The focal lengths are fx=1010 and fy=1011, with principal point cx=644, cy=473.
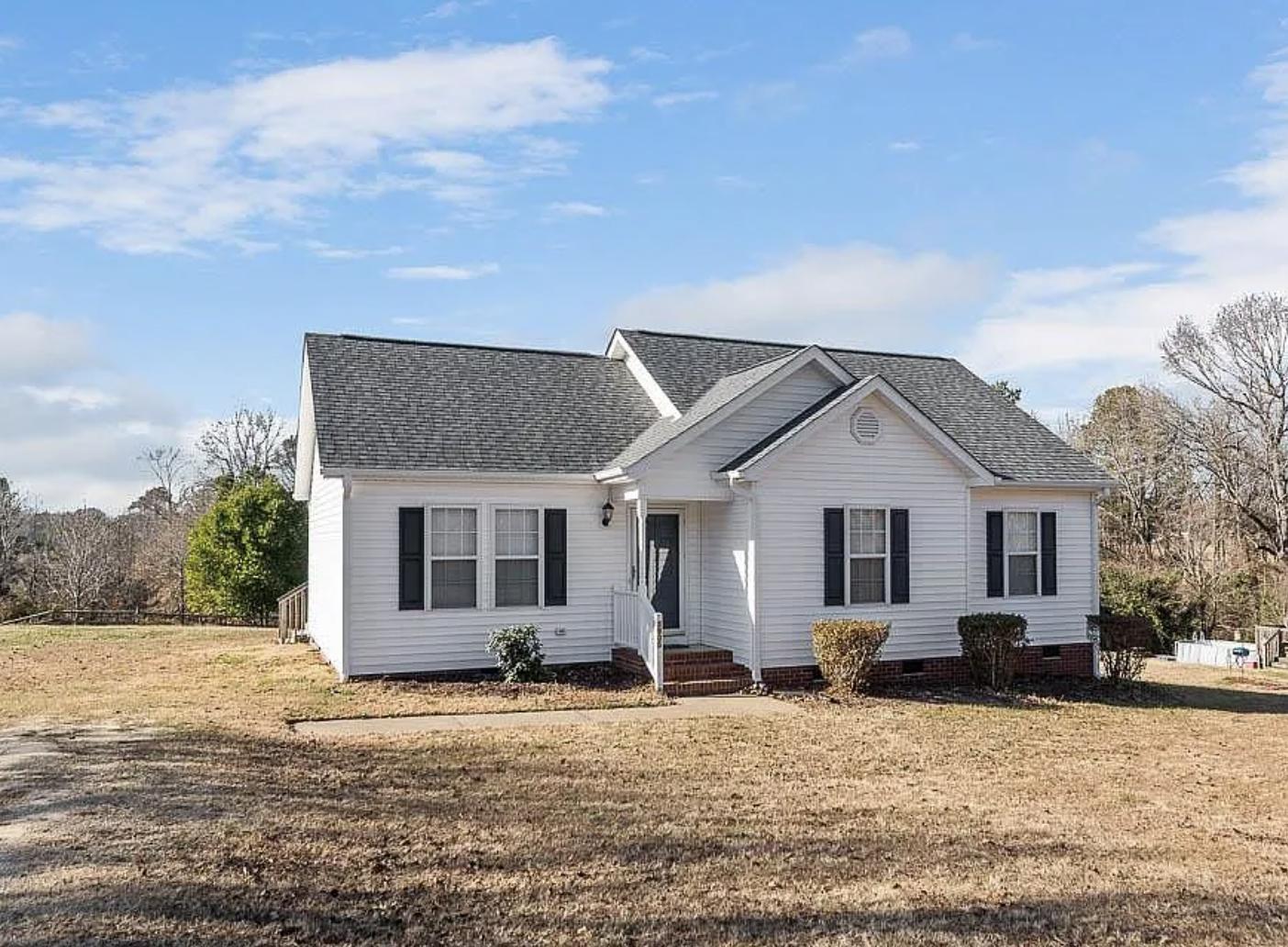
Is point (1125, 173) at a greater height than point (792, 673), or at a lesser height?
greater

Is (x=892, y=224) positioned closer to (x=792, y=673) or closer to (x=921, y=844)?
(x=792, y=673)

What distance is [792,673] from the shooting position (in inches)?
583

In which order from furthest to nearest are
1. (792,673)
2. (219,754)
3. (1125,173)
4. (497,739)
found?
(1125,173) → (792,673) → (497,739) → (219,754)

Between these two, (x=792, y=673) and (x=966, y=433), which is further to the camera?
(x=966, y=433)

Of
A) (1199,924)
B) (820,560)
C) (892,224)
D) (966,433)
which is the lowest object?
(1199,924)

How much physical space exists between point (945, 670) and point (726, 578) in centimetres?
388

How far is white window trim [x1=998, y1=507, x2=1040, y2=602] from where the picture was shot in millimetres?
17062

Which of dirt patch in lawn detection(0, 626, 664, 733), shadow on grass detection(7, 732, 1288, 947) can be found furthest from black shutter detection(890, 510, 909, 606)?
shadow on grass detection(7, 732, 1288, 947)

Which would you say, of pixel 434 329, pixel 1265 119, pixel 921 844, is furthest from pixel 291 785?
pixel 434 329

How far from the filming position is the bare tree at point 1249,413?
34000 millimetres

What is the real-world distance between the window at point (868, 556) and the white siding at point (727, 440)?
1.91 metres

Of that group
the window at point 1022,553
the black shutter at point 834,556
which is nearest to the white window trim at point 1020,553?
the window at point 1022,553

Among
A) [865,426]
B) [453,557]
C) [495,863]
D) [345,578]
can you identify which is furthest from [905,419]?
[495,863]

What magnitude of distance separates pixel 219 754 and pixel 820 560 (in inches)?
345
